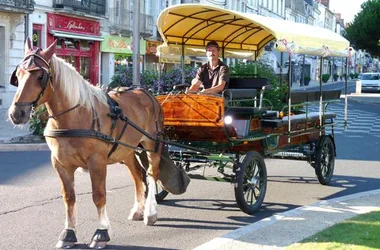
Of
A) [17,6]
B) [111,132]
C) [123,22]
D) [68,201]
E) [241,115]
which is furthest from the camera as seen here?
[123,22]

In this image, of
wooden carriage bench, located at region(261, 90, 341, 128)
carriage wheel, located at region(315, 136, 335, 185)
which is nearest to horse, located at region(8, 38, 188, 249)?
wooden carriage bench, located at region(261, 90, 341, 128)

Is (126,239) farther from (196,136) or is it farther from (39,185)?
(39,185)

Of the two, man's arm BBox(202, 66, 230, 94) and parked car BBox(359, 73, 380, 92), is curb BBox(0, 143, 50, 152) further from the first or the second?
parked car BBox(359, 73, 380, 92)

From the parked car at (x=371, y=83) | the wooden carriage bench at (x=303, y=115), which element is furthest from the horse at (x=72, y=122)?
the parked car at (x=371, y=83)

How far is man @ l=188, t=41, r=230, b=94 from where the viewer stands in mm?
8453

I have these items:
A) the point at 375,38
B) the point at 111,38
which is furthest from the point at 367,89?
the point at 111,38

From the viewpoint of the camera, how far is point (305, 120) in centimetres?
966

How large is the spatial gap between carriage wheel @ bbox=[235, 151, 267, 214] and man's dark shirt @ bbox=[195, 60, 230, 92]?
1.31 meters

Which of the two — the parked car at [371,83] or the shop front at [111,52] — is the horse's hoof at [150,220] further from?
the parked car at [371,83]

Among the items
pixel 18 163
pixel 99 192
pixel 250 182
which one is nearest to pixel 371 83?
pixel 18 163

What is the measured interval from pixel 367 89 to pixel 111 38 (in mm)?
28747

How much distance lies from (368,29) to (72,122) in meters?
46.0

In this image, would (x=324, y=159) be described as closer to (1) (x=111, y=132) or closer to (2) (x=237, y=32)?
(2) (x=237, y=32)

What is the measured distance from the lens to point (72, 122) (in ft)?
18.8
